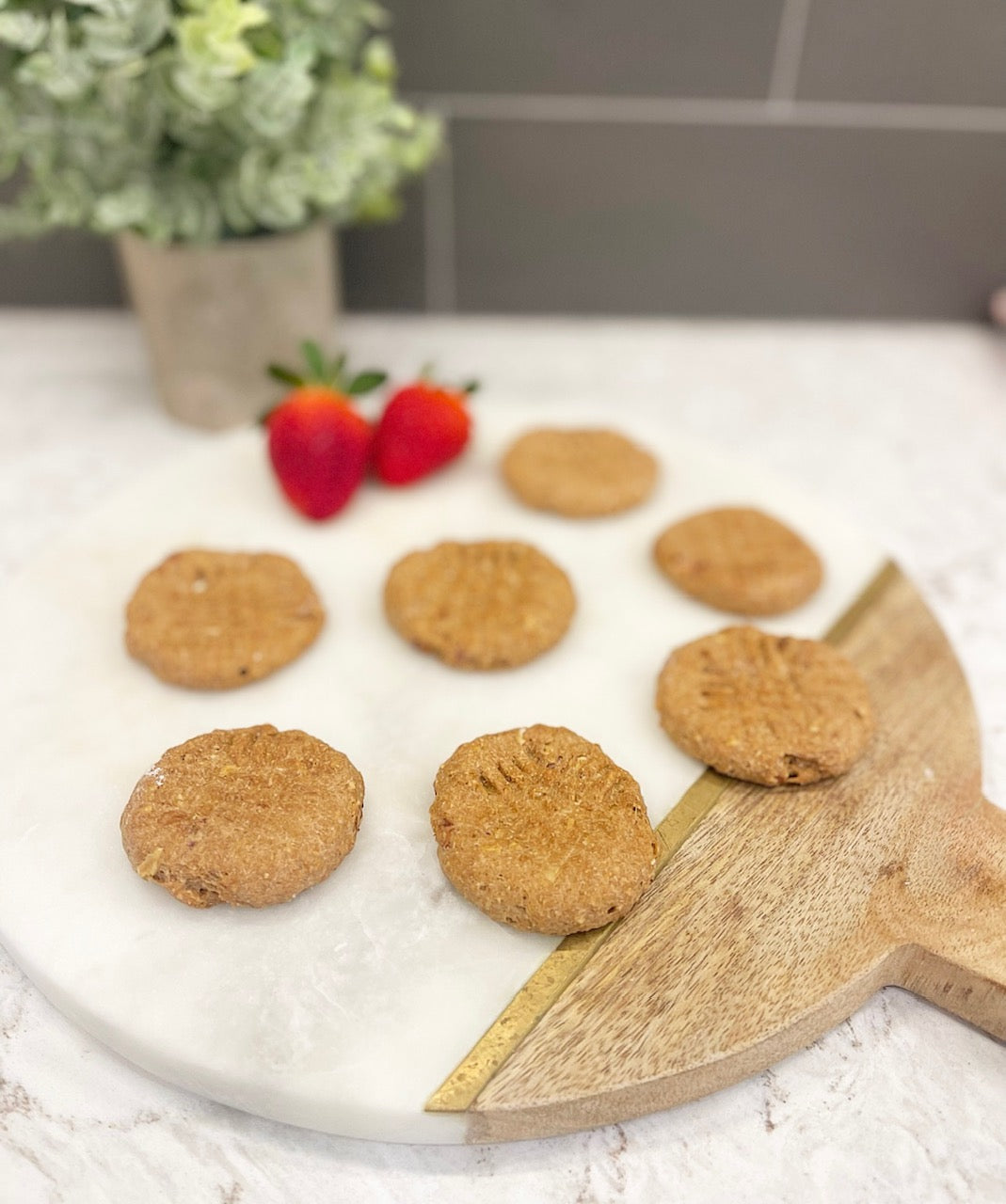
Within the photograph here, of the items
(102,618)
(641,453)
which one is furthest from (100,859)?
(641,453)

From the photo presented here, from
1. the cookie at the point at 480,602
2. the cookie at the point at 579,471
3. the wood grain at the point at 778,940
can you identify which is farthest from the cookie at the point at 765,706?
the cookie at the point at 579,471

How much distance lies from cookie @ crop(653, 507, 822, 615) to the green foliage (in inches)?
22.4

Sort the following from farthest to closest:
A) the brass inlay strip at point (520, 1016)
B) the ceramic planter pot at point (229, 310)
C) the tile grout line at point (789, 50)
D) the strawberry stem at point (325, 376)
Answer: the tile grout line at point (789, 50)
the ceramic planter pot at point (229, 310)
the strawberry stem at point (325, 376)
the brass inlay strip at point (520, 1016)

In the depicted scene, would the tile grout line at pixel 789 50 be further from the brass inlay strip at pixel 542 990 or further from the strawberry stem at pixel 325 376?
the brass inlay strip at pixel 542 990

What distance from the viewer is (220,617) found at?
42.9 inches

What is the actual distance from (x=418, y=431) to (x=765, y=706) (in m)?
0.52

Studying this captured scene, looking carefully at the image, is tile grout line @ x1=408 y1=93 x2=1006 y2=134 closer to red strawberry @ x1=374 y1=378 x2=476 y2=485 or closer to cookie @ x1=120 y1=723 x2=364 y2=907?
red strawberry @ x1=374 y1=378 x2=476 y2=485

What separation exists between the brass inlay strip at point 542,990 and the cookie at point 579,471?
396 millimetres

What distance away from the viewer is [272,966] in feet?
2.72

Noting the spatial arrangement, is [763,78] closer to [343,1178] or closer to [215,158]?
[215,158]

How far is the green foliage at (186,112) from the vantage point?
1.13m

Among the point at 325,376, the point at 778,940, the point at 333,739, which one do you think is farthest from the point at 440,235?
the point at 778,940

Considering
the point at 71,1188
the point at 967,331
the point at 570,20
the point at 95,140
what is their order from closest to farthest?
1. the point at 71,1188
2. the point at 95,140
3. the point at 570,20
4. the point at 967,331

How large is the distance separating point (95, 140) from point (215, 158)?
14cm
